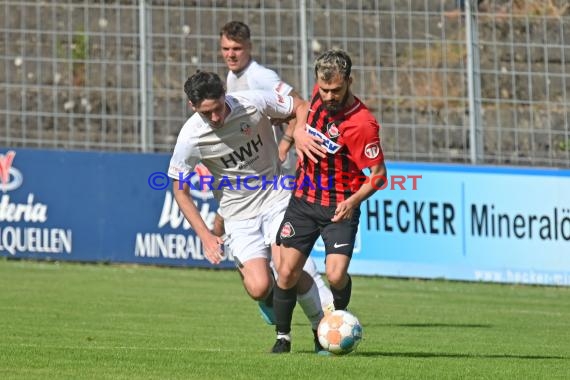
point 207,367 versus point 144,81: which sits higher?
point 144,81

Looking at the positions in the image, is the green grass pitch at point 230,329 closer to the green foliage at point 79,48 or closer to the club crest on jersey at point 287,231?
the club crest on jersey at point 287,231

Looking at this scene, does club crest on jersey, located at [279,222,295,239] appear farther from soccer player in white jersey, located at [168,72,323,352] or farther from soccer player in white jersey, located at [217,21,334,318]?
soccer player in white jersey, located at [217,21,334,318]

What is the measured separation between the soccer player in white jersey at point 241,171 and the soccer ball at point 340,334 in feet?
1.80

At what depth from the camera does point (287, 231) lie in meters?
9.50

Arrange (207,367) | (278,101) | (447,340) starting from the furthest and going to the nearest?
(447,340), (278,101), (207,367)

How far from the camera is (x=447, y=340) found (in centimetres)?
1112

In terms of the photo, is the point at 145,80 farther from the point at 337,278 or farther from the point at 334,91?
the point at 334,91

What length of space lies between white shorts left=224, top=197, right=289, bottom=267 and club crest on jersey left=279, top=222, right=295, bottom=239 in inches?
32.7

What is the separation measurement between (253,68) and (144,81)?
6.39 metres

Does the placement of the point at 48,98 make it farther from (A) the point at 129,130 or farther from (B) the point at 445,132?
(B) the point at 445,132

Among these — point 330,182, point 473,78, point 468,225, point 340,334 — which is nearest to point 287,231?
point 330,182

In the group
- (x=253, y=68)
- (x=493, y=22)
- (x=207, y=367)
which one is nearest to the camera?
(x=207, y=367)

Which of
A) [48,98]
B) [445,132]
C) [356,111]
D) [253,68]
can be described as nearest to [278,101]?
[356,111]

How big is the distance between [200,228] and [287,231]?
0.71 m
